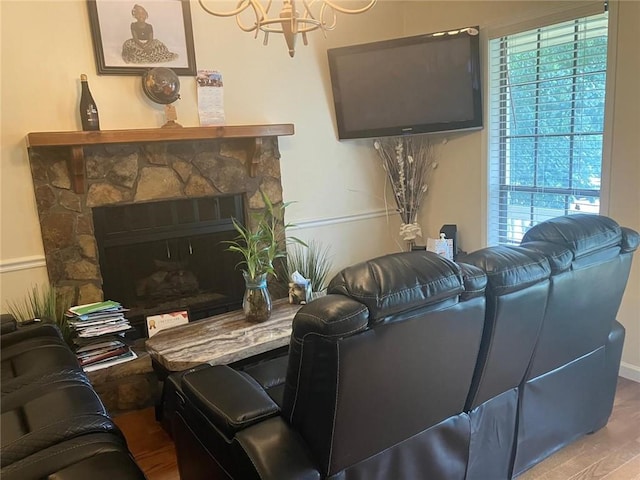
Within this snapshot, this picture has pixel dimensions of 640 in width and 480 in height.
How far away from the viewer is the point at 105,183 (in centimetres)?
295

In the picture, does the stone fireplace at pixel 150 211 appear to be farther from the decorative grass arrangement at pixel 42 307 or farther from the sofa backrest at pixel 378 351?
the sofa backrest at pixel 378 351

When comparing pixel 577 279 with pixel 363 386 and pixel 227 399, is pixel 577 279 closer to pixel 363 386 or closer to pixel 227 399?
pixel 363 386

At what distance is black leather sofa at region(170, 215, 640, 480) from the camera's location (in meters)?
1.31

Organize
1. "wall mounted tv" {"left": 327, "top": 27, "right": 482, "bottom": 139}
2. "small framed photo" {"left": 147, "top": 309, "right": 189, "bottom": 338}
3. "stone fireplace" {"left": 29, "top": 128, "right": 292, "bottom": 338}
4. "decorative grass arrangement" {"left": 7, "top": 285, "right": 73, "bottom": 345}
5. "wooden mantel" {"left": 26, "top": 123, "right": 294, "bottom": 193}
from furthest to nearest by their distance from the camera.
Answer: "wall mounted tv" {"left": 327, "top": 27, "right": 482, "bottom": 139} < "small framed photo" {"left": 147, "top": 309, "right": 189, "bottom": 338} < "stone fireplace" {"left": 29, "top": 128, "right": 292, "bottom": 338} < "decorative grass arrangement" {"left": 7, "top": 285, "right": 73, "bottom": 345} < "wooden mantel" {"left": 26, "top": 123, "right": 294, "bottom": 193}

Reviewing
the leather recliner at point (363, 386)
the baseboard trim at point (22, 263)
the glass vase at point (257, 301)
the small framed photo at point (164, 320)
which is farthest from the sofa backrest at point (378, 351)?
the baseboard trim at point (22, 263)

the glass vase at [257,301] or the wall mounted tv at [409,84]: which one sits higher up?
the wall mounted tv at [409,84]

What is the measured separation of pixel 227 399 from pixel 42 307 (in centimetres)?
Result: 177

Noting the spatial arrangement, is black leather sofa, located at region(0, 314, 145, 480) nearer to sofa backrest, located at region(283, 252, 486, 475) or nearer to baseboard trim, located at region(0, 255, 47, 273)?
sofa backrest, located at region(283, 252, 486, 475)

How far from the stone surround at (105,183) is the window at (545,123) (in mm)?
1724

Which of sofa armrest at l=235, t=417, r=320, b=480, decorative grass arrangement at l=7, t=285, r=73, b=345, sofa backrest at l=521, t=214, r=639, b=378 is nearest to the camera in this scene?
sofa armrest at l=235, t=417, r=320, b=480

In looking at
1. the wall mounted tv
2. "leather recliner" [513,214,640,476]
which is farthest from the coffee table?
the wall mounted tv

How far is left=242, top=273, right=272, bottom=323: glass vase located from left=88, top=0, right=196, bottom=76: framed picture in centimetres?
143

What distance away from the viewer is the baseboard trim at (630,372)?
2.86 meters

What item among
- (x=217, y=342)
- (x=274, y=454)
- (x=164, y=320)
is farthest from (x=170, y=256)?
(x=274, y=454)
